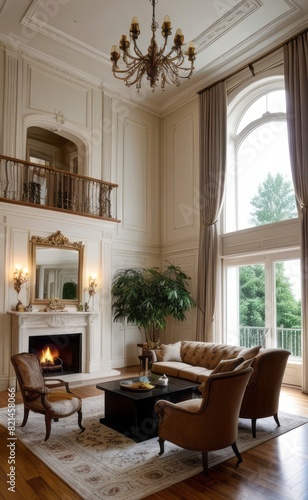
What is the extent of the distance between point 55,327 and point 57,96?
509 cm

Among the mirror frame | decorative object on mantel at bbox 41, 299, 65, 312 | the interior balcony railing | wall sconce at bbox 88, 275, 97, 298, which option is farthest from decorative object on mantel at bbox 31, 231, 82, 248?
decorative object on mantel at bbox 41, 299, 65, 312

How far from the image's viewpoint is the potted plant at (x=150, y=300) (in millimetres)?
8266

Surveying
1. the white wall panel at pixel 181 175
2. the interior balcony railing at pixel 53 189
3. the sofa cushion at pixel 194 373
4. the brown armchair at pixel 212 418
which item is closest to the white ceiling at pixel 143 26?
the white wall panel at pixel 181 175

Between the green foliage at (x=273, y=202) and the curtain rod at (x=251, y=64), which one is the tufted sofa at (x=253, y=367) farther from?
the curtain rod at (x=251, y=64)

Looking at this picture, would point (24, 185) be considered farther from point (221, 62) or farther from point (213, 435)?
point (213, 435)

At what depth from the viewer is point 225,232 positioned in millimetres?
8477

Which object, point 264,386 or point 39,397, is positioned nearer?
point 39,397

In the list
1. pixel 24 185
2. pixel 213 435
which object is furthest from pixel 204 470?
pixel 24 185

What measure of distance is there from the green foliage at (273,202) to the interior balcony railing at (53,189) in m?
3.19

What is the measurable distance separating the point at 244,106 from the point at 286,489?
768 cm

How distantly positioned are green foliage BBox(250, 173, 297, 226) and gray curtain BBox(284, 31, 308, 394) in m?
0.60

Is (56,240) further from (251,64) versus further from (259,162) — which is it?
(251,64)

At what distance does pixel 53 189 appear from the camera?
8328mm

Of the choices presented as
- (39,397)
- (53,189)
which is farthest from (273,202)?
(39,397)
